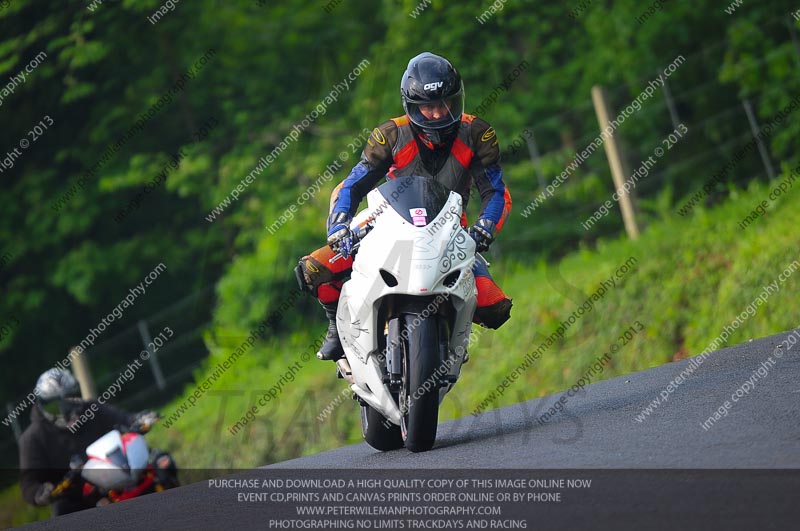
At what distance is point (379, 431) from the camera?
834 centimetres

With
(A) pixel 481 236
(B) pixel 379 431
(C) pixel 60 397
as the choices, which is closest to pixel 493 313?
(A) pixel 481 236

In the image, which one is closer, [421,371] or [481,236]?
[421,371]

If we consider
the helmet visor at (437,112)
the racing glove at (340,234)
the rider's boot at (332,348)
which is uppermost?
the helmet visor at (437,112)

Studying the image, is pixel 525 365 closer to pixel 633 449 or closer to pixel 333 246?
pixel 333 246

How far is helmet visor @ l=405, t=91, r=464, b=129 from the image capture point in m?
7.70

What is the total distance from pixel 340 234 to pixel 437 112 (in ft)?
3.06

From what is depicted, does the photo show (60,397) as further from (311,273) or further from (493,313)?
(493,313)

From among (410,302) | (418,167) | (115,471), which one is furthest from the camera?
(115,471)

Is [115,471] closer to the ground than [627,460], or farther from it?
closer to the ground

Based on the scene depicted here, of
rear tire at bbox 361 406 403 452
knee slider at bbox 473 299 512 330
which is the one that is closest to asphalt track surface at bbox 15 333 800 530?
rear tire at bbox 361 406 403 452

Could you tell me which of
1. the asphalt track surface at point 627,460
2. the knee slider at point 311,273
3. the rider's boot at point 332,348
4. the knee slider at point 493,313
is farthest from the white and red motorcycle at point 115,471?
the knee slider at point 493,313

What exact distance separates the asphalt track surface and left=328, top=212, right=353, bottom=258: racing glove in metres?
1.28

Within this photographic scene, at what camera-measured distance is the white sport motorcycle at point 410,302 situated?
704 centimetres

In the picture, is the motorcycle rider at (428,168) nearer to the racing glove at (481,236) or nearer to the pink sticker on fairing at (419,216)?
the racing glove at (481,236)
